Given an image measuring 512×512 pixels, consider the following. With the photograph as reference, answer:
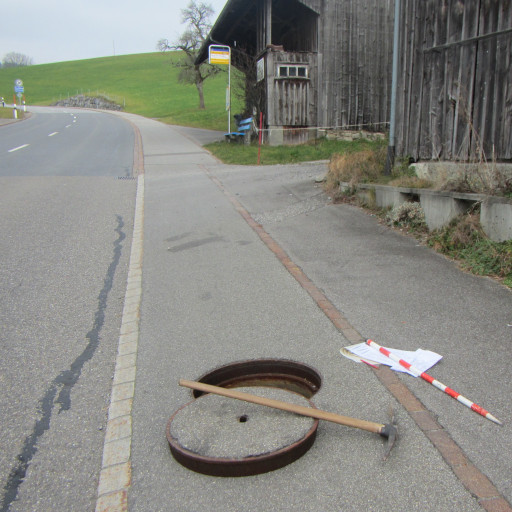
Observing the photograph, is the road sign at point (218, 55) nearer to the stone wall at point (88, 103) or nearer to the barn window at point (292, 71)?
the barn window at point (292, 71)

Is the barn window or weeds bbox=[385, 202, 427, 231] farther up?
the barn window

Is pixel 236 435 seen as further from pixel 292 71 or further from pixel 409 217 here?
pixel 292 71

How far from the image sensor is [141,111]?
59.2 metres

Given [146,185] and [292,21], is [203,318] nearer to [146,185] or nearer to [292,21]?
[146,185]

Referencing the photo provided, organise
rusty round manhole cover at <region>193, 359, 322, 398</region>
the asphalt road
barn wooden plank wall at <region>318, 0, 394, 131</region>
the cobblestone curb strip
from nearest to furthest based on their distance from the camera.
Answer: the cobblestone curb strip < the asphalt road < rusty round manhole cover at <region>193, 359, 322, 398</region> < barn wooden plank wall at <region>318, 0, 394, 131</region>

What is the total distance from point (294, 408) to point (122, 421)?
1.13 meters

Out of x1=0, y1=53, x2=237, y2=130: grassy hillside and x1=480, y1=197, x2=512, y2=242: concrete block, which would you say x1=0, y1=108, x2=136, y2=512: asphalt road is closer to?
x1=480, y1=197, x2=512, y2=242: concrete block

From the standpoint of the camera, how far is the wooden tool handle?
2988 millimetres

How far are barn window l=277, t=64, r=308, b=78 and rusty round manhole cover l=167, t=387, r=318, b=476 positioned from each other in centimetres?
1852

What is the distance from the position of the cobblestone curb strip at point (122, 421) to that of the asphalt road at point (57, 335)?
58mm

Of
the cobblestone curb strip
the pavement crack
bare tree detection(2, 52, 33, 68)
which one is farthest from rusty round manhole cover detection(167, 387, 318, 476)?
bare tree detection(2, 52, 33, 68)

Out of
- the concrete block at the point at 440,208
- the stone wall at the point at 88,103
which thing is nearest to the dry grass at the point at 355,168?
the concrete block at the point at 440,208

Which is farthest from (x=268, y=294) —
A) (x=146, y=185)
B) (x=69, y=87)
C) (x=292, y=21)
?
(x=69, y=87)

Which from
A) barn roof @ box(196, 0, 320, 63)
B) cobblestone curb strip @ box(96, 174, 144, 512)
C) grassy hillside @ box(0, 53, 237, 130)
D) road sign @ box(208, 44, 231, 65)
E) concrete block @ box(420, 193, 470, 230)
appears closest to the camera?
cobblestone curb strip @ box(96, 174, 144, 512)
